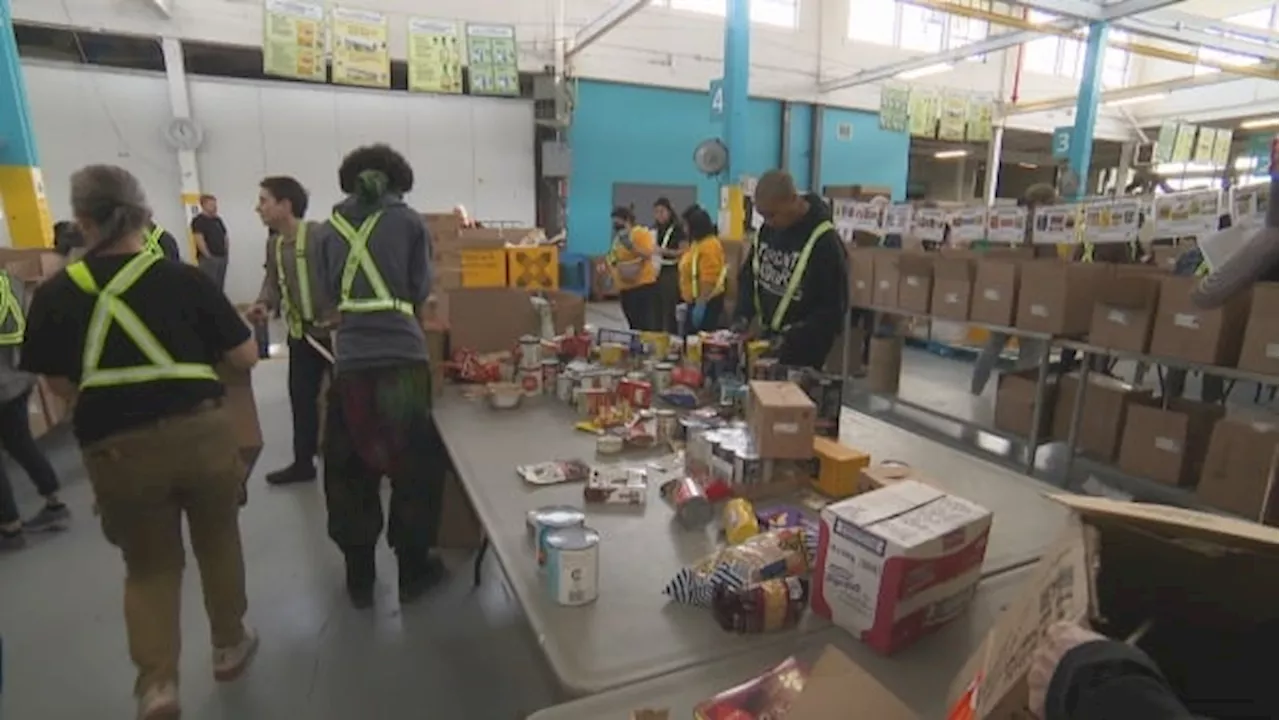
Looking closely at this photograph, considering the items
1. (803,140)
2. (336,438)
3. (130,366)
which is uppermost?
(803,140)

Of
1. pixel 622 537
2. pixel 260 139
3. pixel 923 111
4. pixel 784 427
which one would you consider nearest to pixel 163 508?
pixel 622 537

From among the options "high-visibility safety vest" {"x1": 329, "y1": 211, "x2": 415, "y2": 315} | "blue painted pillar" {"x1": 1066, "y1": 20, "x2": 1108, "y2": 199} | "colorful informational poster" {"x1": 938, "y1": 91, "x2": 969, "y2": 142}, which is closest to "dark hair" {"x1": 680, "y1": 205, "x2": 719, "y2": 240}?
"high-visibility safety vest" {"x1": 329, "y1": 211, "x2": 415, "y2": 315}

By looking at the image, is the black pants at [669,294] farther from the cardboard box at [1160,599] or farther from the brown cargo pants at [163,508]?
the cardboard box at [1160,599]

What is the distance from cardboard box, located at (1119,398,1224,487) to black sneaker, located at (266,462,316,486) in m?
3.97

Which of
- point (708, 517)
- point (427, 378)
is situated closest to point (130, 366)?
point (427, 378)

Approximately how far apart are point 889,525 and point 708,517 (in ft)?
1.62

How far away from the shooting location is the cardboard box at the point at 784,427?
1.53 m

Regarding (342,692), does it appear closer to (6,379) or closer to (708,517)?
(708,517)

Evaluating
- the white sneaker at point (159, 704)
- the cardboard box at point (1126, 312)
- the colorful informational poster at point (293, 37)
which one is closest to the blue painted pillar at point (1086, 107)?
the cardboard box at point (1126, 312)

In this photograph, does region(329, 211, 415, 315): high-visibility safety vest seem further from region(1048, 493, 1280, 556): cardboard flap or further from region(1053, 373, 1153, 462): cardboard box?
region(1053, 373, 1153, 462): cardboard box

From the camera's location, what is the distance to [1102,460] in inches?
133

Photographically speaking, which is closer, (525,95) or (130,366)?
(130,366)

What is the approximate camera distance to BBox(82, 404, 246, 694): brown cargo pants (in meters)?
1.60

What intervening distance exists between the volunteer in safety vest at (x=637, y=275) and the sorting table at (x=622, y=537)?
3.25 m
